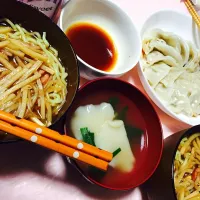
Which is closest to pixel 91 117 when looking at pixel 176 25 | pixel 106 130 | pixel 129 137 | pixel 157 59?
pixel 106 130

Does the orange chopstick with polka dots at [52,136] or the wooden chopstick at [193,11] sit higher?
the wooden chopstick at [193,11]

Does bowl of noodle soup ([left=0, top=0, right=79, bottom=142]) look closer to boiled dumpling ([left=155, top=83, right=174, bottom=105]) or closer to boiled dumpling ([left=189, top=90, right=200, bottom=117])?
boiled dumpling ([left=155, top=83, right=174, bottom=105])

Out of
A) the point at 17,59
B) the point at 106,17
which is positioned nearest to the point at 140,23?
the point at 106,17

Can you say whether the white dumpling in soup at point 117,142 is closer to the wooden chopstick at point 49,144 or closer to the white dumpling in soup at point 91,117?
the white dumpling in soup at point 91,117

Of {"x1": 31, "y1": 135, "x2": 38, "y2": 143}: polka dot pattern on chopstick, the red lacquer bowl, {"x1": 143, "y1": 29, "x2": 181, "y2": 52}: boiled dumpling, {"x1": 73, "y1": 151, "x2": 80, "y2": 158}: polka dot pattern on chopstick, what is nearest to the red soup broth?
the red lacquer bowl

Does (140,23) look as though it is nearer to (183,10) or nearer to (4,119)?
(183,10)

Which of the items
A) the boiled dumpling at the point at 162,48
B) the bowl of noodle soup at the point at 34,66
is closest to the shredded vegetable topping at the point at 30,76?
the bowl of noodle soup at the point at 34,66
